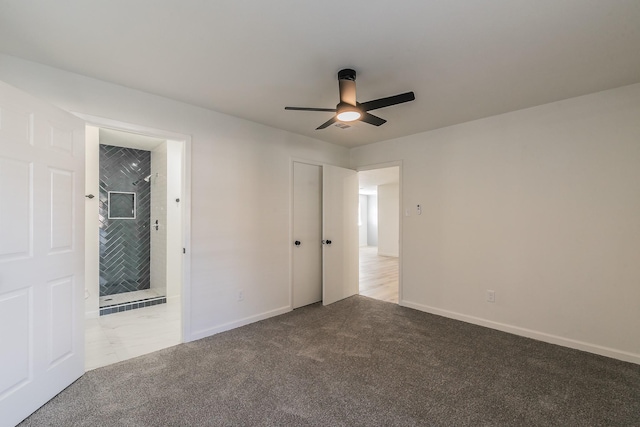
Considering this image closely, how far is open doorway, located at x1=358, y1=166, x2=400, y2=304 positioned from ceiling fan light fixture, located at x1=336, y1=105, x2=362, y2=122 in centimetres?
285

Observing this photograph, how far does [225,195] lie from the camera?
10.8ft

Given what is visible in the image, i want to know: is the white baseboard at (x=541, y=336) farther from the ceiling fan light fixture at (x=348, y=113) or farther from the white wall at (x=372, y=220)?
the white wall at (x=372, y=220)

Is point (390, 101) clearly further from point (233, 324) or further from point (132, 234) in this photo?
point (132, 234)

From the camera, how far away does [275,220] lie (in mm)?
3777

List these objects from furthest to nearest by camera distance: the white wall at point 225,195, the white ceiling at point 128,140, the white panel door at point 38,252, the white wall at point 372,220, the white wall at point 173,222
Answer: the white wall at point 372,220 < the white wall at point 173,222 < the white ceiling at point 128,140 < the white wall at point 225,195 < the white panel door at point 38,252

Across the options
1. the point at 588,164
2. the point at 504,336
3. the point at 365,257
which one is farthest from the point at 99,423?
the point at 365,257

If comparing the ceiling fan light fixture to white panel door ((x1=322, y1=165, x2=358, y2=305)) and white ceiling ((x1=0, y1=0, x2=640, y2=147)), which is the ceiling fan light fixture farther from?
white panel door ((x1=322, y1=165, x2=358, y2=305))

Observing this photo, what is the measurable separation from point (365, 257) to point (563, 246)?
6.42 m

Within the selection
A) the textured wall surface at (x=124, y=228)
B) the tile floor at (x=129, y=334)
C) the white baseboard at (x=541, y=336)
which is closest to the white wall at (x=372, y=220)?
the white baseboard at (x=541, y=336)

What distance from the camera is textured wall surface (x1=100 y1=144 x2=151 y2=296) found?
4520mm

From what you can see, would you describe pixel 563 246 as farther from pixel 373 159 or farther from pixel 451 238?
pixel 373 159

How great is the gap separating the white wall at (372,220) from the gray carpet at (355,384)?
944 centimetres

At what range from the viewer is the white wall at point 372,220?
12602 millimetres

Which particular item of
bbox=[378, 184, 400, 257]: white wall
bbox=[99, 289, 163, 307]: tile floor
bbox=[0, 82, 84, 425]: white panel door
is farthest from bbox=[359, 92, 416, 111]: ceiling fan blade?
bbox=[378, 184, 400, 257]: white wall
